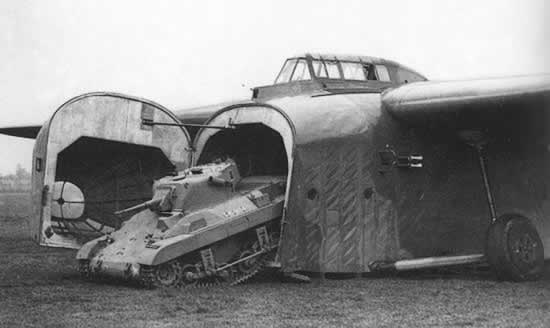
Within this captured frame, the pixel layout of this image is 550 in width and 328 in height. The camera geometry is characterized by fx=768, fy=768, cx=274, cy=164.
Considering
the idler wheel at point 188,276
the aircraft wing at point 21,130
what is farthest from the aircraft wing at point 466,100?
the aircraft wing at point 21,130

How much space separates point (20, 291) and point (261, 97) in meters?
6.45

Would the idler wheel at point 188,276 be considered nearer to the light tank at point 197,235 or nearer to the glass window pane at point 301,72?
the light tank at point 197,235

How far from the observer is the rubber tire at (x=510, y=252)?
12492 mm

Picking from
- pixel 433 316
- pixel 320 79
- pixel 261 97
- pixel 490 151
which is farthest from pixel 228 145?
pixel 433 316

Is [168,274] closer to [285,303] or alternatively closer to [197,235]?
[197,235]

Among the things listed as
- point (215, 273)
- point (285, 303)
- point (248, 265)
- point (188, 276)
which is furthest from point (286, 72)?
point (285, 303)

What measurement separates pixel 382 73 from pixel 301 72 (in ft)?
6.19

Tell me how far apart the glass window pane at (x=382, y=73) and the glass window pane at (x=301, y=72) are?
5.49 feet

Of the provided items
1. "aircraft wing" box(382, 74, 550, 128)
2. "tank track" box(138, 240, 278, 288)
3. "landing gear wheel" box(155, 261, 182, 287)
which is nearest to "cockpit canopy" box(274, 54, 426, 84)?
"aircraft wing" box(382, 74, 550, 128)

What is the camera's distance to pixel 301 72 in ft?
49.7

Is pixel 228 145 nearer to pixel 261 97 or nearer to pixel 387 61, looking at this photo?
pixel 261 97

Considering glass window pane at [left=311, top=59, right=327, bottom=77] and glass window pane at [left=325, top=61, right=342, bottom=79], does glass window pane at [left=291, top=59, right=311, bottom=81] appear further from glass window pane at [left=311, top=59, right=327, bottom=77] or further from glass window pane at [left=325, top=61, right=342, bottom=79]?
glass window pane at [left=325, top=61, right=342, bottom=79]

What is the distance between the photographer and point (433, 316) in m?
8.95

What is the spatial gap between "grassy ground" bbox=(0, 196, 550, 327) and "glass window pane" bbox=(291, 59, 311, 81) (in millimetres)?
4255
